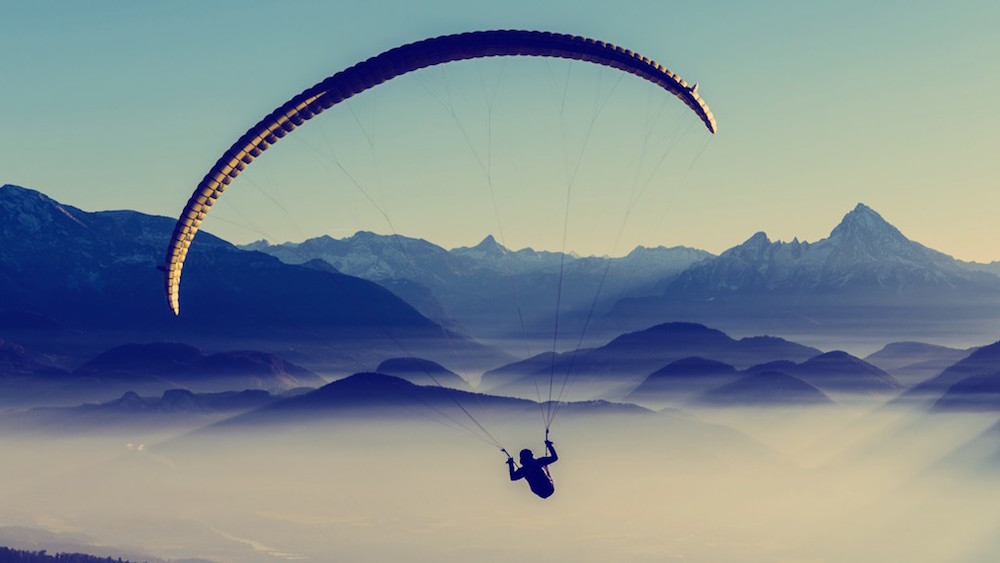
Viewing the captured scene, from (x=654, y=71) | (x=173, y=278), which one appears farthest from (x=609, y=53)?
(x=173, y=278)

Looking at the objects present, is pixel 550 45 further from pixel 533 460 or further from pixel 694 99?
pixel 533 460

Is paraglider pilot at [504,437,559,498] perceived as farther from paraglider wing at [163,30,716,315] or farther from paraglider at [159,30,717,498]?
paraglider wing at [163,30,716,315]

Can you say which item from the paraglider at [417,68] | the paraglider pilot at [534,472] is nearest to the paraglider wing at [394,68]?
the paraglider at [417,68]

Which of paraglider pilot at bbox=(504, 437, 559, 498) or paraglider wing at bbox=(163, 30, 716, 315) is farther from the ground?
paraglider wing at bbox=(163, 30, 716, 315)

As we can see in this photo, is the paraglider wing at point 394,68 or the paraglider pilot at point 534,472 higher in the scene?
the paraglider wing at point 394,68

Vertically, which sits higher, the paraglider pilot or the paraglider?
the paraglider

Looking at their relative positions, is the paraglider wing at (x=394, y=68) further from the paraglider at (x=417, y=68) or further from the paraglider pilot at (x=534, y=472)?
the paraglider pilot at (x=534, y=472)

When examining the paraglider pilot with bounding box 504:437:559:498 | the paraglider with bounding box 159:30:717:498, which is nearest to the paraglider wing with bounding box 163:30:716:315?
the paraglider with bounding box 159:30:717:498

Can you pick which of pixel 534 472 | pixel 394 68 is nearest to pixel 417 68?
pixel 394 68

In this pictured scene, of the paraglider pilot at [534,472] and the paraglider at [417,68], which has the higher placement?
the paraglider at [417,68]
